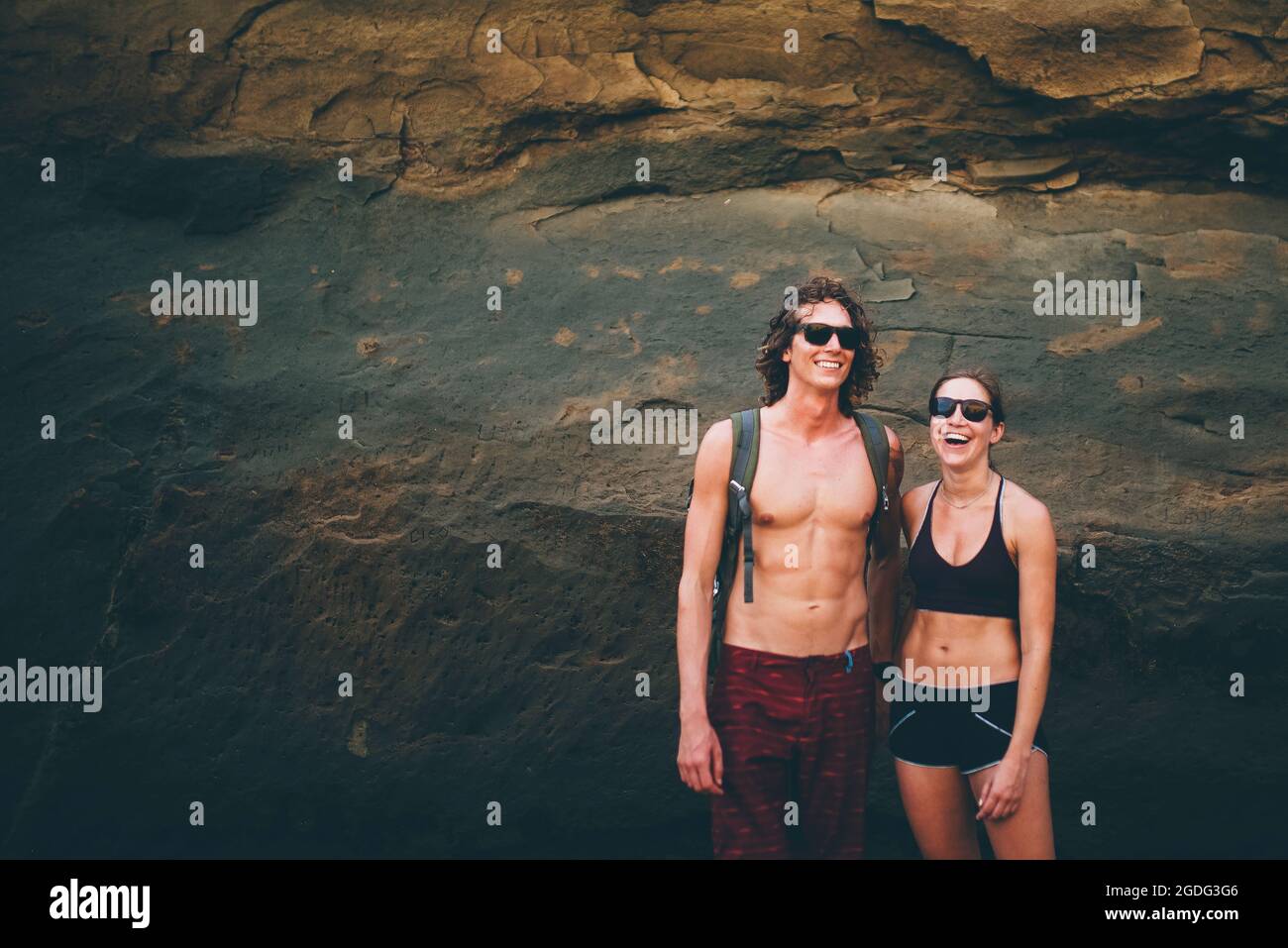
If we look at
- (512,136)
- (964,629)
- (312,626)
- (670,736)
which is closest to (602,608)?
(670,736)

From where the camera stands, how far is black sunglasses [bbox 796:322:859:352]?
4234mm

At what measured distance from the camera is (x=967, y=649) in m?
4.24

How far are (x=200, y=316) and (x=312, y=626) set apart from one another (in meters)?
1.55

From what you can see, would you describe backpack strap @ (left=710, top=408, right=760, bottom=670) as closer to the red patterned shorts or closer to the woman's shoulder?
the red patterned shorts

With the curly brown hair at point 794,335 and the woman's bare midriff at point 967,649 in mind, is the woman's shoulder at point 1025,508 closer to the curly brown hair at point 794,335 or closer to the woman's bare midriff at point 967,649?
the woman's bare midriff at point 967,649

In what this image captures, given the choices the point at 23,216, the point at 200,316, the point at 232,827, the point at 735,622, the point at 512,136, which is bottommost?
the point at 232,827

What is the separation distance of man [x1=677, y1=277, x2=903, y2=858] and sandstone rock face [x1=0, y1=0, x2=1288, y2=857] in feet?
3.69

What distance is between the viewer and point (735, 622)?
14.0 ft

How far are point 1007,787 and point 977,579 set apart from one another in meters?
0.63

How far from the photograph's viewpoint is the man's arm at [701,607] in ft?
13.4

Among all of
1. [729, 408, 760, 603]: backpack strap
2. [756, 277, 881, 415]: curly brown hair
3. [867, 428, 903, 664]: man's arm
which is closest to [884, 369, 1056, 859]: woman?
[867, 428, 903, 664]: man's arm

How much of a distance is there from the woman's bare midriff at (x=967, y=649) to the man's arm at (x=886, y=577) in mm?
203

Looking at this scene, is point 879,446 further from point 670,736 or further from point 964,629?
point 670,736

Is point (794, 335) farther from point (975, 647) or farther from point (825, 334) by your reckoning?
point (975, 647)
